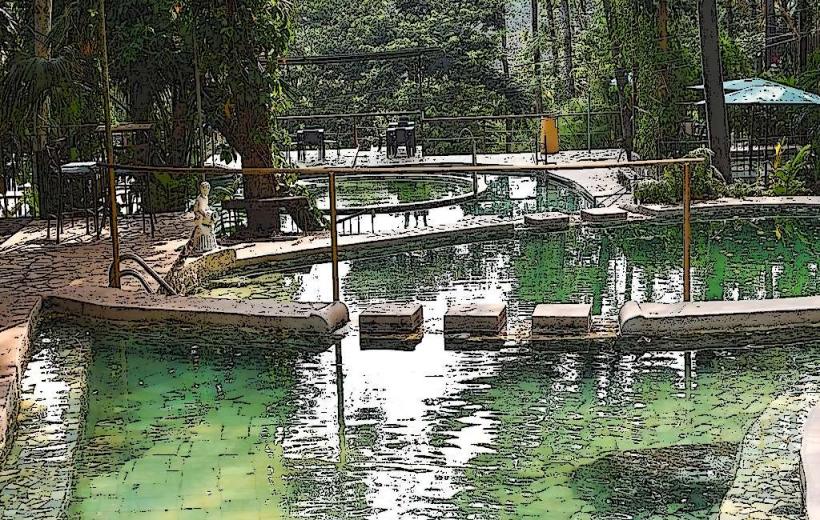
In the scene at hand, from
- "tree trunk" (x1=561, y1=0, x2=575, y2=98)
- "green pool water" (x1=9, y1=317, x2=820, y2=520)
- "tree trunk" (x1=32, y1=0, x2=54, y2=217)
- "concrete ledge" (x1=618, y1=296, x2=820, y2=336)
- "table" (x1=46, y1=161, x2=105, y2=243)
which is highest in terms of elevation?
"tree trunk" (x1=561, y1=0, x2=575, y2=98)

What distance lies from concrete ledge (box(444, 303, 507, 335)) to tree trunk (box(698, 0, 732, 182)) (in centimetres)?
852

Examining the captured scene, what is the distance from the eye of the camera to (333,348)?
7156mm

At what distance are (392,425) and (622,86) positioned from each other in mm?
15011

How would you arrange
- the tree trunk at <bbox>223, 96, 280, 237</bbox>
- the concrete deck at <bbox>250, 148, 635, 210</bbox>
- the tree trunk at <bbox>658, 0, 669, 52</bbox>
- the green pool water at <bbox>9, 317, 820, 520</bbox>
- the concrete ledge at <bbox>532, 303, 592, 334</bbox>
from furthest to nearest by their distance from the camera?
the concrete deck at <bbox>250, 148, 635, 210</bbox> < the tree trunk at <bbox>658, 0, 669, 52</bbox> < the tree trunk at <bbox>223, 96, 280, 237</bbox> < the concrete ledge at <bbox>532, 303, 592, 334</bbox> < the green pool water at <bbox>9, 317, 820, 520</bbox>

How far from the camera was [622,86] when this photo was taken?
19656 millimetres

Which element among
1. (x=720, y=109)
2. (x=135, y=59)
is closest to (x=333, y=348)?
(x=135, y=59)

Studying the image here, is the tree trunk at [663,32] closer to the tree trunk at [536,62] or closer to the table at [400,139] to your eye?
the table at [400,139]

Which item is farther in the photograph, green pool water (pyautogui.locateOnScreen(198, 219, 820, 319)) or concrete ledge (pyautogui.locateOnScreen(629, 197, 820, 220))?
concrete ledge (pyautogui.locateOnScreen(629, 197, 820, 220))

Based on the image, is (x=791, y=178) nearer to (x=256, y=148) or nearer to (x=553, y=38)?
(x=256, y=148)

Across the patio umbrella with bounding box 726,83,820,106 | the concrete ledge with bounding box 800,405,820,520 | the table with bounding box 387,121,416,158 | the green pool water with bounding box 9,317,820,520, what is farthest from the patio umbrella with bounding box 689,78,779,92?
the concrete ledge with bounding box 800,405,820,520

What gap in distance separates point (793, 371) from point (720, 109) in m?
9.16

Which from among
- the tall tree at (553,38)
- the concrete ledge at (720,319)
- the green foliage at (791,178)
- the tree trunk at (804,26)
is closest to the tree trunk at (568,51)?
the tall tree at (553,38)

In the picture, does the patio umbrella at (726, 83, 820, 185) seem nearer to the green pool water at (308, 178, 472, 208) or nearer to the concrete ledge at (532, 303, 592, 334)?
the green pool water at (308, 178, 472, 208)

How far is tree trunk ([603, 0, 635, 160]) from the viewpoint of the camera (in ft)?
61.9
